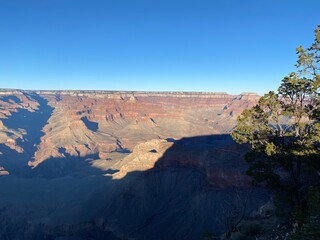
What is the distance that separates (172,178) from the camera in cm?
8381

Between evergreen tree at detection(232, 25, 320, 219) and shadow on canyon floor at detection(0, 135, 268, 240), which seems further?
shadow on canyon floor at detection(0, 135, 268, 240)

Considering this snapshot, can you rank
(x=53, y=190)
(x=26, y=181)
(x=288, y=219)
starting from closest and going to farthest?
(x=288, y=219) → (x=53, y=190) → (x=26, y=181)

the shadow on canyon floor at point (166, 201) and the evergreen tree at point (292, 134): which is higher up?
the evergreen tree at point (292, 134)

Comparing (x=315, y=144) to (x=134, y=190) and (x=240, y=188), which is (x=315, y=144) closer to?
(x=240, y=188)

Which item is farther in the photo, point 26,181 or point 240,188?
point 26,181

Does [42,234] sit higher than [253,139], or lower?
lower

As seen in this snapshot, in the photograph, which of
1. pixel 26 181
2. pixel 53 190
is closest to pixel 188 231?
pixel 53 190

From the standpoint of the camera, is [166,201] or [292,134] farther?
[166,201]

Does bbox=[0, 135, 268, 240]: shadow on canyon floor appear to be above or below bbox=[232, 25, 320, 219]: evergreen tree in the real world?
below

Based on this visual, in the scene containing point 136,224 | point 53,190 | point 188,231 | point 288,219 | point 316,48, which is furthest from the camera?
point 53,190

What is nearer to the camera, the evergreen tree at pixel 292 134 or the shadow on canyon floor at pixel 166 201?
the evergreen tree at pixel 292 134

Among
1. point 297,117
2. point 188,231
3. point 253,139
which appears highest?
point 297,117

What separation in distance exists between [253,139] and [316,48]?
719 centimetres

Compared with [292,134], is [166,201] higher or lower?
lower
